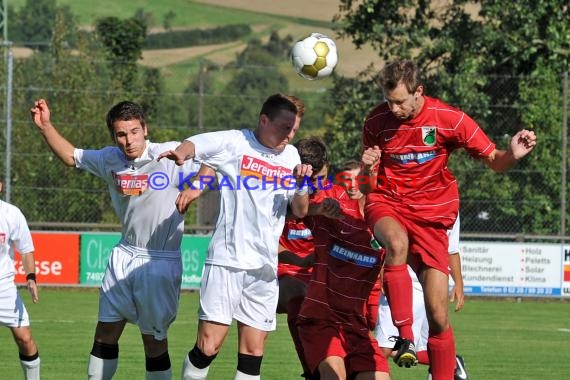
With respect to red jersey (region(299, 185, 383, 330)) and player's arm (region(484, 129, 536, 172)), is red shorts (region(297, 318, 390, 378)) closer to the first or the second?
red jersey (region(299, 185, 383, 330))

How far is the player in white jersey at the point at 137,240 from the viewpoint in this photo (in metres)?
8.15

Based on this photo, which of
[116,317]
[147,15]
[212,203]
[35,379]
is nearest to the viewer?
[116,317]

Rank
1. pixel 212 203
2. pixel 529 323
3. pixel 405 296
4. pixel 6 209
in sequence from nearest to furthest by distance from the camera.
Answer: pixel 405 296
pixel 6 209
pixel 529 323
pixel 212 203

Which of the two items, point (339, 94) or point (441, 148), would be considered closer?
point (441, 148)

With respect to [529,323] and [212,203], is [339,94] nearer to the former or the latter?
[212,203]

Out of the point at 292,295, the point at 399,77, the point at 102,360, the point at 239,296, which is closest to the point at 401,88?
the point at 399,77

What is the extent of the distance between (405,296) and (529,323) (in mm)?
9562

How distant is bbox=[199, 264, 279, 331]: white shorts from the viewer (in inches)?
303

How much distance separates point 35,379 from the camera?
920cm

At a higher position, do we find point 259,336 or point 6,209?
point 6,209

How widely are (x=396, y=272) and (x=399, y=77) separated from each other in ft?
4.30

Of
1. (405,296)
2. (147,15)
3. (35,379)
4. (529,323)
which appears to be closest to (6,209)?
(35,379)

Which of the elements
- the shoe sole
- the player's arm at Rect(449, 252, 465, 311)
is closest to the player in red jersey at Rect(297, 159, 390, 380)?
the shoe sole

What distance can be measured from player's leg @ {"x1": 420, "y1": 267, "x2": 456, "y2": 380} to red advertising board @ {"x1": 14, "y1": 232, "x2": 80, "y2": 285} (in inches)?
513
